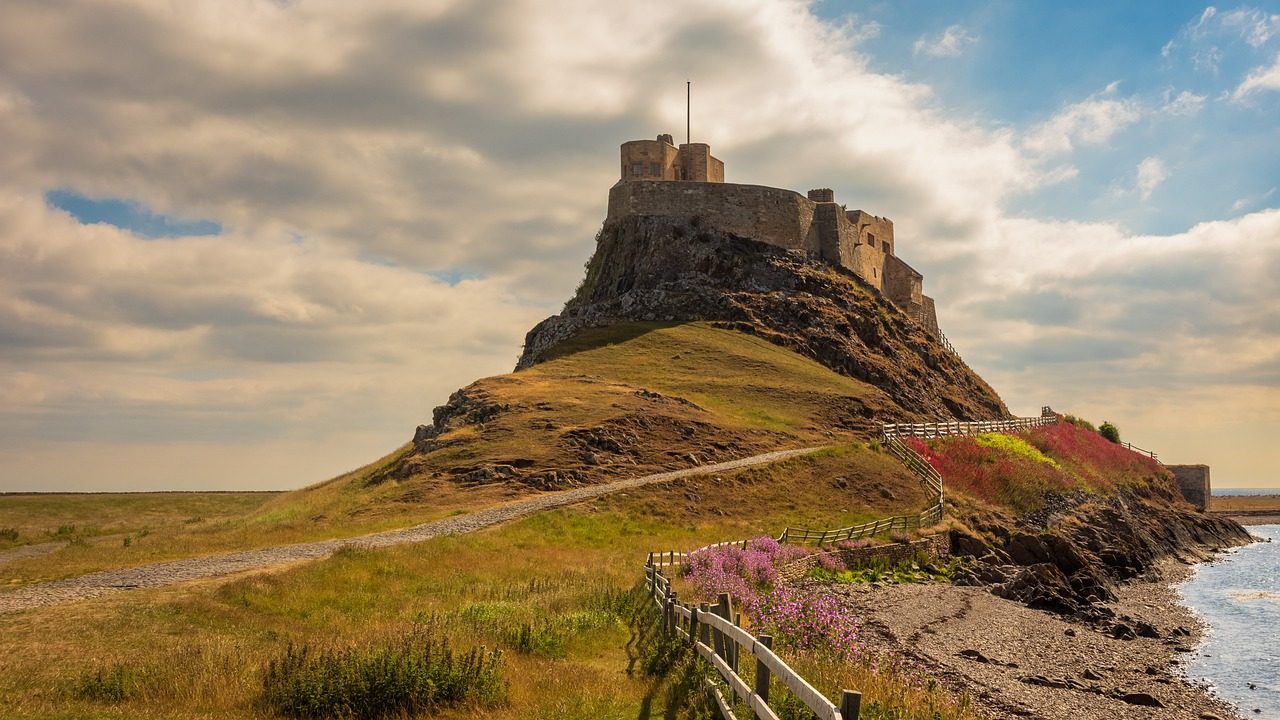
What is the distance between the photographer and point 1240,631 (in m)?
31.5

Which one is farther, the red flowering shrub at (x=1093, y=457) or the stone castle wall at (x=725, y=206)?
the stone castle wall at (x=725, y=206)

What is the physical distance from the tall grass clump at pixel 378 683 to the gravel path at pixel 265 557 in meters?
11.6

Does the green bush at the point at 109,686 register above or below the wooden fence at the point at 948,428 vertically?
below

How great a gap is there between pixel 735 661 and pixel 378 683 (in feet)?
17.1

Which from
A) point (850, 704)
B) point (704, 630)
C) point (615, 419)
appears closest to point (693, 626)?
point (704, 630)

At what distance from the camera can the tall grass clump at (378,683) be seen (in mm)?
12633

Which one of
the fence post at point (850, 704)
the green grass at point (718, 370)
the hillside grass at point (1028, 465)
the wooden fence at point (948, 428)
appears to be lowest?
the fence post at point (850, 704)

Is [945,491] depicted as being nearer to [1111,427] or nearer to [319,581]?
[319,581]

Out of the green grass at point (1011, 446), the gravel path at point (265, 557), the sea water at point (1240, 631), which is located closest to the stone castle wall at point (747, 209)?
the green grass at point (1011, 446)

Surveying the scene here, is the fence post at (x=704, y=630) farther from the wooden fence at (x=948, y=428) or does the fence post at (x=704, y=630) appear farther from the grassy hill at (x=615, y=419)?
the wooden fence at (x=948, y=428)

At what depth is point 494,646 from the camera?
16312 millimetres

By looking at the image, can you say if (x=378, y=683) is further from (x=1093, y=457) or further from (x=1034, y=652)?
(x=1093, y=457)

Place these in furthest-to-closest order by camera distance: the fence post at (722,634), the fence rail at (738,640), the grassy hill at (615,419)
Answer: the grassy hill at (615,419) → the fence post at (722,634) → the fence rail at (738,640)

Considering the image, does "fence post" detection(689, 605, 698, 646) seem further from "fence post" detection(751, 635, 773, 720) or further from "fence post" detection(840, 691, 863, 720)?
"fence post" detection(840, 691, 863, 720)
